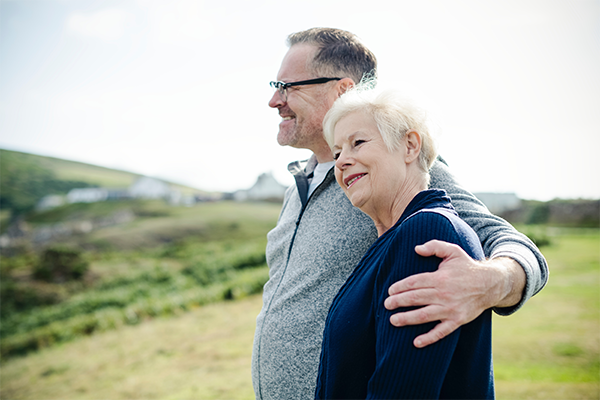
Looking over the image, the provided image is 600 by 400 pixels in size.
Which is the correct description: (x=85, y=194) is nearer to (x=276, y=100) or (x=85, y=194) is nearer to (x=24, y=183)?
(x=24, y=183)

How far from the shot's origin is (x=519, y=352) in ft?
16.2

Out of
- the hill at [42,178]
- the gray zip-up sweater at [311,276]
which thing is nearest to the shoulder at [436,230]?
the gray zip-up sweater at [311,276]

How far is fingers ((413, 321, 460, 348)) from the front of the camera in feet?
2.85

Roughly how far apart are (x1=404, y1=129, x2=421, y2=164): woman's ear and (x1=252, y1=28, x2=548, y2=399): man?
1.30ft

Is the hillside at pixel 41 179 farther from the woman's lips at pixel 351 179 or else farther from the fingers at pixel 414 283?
the fingers at pixel 414 283

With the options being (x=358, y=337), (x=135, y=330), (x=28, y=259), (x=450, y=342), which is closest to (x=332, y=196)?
(x=358, y=337)

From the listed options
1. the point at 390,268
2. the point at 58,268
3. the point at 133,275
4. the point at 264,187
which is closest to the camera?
the point at 390,268

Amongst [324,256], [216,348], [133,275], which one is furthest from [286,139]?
[133,275]

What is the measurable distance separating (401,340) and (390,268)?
7.8 inches

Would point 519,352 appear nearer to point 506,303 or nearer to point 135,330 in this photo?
point 506,303

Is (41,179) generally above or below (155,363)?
above

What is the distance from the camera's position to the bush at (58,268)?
58.6 ft

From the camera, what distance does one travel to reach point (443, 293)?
89 centimetres

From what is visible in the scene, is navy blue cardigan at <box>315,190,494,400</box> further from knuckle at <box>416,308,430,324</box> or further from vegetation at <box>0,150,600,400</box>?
vegetation at <box>0,150,600,400</box>
